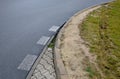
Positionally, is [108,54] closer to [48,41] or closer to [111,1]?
[48,41]

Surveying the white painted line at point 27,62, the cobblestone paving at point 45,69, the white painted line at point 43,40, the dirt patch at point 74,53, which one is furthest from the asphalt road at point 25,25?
the dirt patch at point 74,53

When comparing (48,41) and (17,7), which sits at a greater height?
(17,7)

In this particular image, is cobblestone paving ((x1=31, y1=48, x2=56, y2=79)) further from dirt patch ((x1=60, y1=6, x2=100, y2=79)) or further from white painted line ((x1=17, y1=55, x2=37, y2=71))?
dirt patch ((x1=60, y1=6, x2=100, y2=79))

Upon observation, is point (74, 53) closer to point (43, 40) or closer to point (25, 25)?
point (43, 40)

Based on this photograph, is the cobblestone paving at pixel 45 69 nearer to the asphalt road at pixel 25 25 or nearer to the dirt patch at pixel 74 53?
the asphalt road at pixel 25 25

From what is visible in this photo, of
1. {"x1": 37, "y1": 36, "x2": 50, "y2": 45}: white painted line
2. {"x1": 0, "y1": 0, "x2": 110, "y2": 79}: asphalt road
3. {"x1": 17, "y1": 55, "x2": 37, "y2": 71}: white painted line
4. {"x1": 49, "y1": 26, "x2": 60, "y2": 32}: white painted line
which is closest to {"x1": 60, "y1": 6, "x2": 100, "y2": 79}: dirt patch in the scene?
{"x1": 49, "y1": 26, "x2": 60, "y2": 32}: white painted line

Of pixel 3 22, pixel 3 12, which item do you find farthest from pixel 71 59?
pixel 3 12
